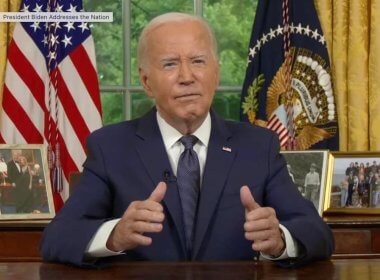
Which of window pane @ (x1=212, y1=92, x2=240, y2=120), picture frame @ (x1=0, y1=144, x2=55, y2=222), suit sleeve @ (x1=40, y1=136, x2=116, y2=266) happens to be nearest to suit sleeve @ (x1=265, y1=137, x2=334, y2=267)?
suit sleeve @ (x1=40, y1=136, x2=116, y2=266)

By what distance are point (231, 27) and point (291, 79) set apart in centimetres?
61

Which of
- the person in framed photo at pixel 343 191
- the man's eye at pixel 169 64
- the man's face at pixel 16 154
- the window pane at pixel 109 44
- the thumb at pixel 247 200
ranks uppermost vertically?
the window pane at pixel 109 44

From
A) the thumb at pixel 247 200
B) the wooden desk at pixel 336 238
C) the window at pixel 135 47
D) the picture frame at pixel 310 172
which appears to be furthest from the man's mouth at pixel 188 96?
the window at pixel 135 47

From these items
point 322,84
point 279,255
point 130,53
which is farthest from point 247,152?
point 130,53

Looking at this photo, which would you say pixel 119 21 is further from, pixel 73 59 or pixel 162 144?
pixel 162 144

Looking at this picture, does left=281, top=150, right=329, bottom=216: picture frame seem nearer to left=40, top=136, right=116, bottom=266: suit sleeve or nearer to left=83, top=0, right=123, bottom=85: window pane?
left=83, top=0, right=123, bottom=85: window pane

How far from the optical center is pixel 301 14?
491 cm

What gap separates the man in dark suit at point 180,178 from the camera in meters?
2.45

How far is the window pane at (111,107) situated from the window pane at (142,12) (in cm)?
14

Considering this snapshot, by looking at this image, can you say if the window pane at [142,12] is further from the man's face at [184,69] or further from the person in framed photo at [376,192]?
the man's face at [184,69]

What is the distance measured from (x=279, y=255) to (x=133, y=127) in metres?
0.71

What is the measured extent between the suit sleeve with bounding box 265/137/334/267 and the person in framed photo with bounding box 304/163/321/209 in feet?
5.36

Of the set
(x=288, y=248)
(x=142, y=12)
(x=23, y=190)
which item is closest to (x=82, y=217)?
(x=288, y=248)

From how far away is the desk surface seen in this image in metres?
2.13
